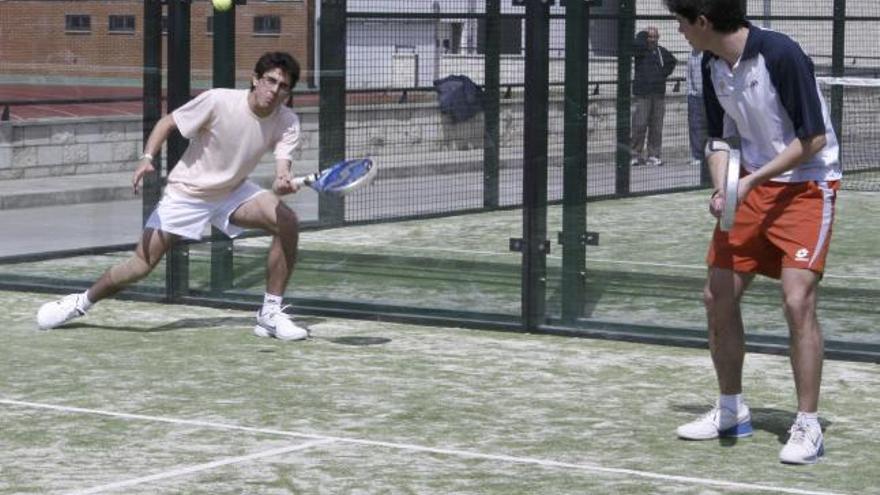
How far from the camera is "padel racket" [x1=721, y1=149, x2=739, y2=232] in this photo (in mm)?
7223

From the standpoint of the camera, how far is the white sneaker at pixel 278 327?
10258 mm

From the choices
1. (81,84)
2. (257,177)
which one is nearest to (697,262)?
(257,177)

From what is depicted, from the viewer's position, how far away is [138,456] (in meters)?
7.48

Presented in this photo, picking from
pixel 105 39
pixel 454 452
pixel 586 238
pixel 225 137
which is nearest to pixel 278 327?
pixel 225 137

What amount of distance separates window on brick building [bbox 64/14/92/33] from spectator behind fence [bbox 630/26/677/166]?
3.39 meters

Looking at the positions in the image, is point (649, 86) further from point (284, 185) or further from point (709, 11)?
point (709, 11)

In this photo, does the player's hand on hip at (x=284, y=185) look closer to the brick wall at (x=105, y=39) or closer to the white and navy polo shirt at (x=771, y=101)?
the brick wall at (x=105, y=39)

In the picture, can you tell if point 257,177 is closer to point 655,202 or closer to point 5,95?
point 5,95

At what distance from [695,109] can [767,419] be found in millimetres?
2502

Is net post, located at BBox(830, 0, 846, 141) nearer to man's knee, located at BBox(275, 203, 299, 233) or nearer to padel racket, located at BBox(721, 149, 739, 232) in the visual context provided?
man's knee, located at BBox(275, 203, 299, 233)

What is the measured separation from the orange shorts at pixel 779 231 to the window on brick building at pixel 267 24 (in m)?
4.54

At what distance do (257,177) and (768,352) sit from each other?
351cm

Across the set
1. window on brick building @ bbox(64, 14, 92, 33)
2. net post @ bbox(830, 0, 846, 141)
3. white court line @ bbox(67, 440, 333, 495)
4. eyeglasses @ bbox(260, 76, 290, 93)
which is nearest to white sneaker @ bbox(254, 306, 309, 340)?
eyeglasses @ bbox(260, 76, 290, 93)

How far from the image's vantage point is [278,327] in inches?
406
